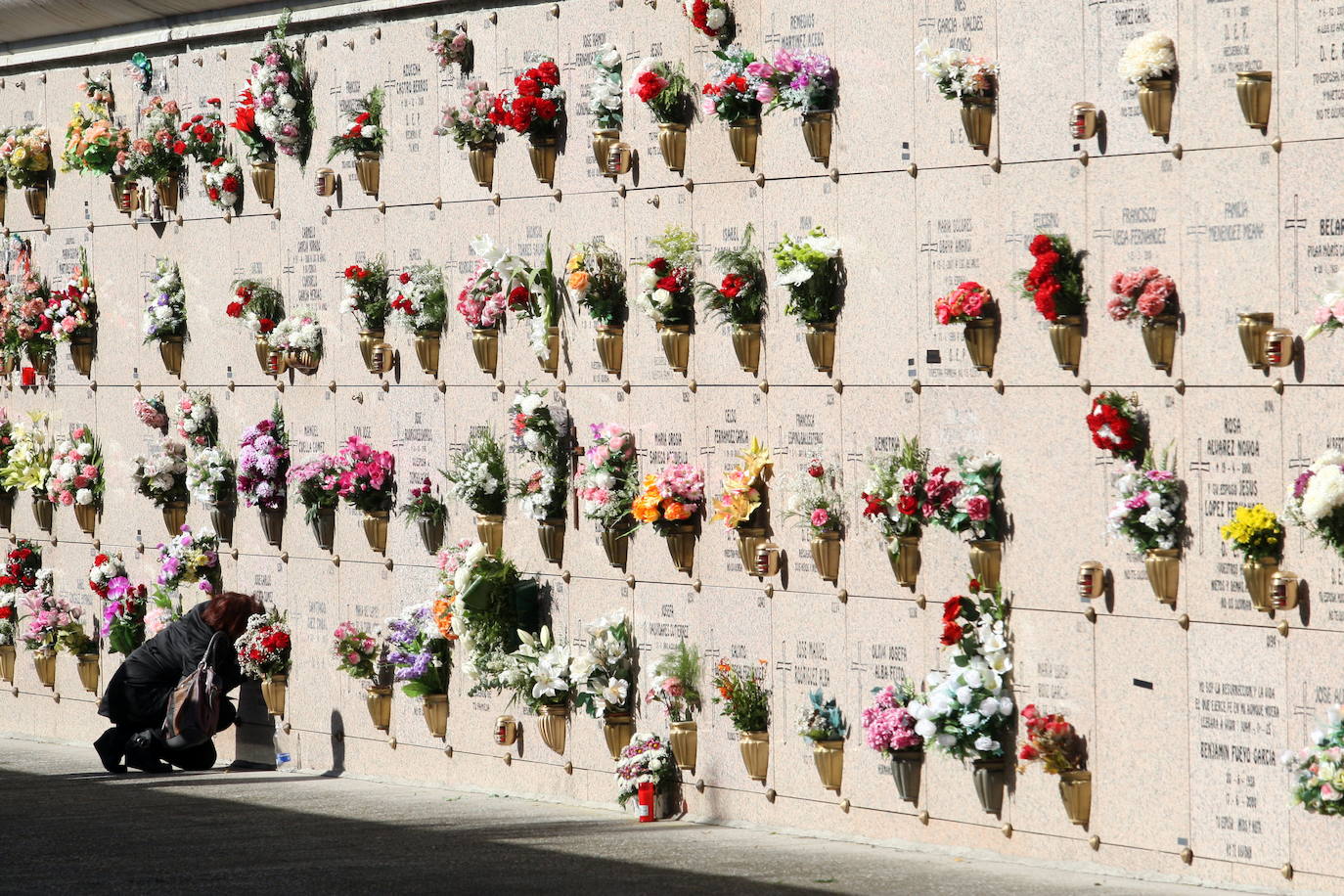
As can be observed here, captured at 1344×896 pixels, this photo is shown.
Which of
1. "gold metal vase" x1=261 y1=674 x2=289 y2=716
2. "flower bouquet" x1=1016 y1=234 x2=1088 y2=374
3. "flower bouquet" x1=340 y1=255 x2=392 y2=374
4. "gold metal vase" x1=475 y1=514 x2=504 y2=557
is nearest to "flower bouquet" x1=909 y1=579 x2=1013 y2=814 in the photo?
"flower bouquet" x1=1016 y1=234 x2=1088 y2=374

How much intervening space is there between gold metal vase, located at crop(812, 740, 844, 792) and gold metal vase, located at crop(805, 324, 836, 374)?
1754 mm

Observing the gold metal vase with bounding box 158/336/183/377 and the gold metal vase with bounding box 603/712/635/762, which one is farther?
the gold metal vase with bounding box 158/336/183/377

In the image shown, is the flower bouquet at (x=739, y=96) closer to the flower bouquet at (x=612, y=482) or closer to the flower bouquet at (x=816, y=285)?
the flower bouquet at (x=816, y=285)

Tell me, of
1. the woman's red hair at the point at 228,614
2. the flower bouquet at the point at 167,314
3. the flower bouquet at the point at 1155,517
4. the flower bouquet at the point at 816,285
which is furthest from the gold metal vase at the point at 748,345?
the flower bouquet at the point at 167,314

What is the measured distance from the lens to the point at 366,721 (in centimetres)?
1021

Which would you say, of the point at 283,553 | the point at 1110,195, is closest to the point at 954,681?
the point at 1110,195

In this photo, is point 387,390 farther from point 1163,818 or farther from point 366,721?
point 1163,818

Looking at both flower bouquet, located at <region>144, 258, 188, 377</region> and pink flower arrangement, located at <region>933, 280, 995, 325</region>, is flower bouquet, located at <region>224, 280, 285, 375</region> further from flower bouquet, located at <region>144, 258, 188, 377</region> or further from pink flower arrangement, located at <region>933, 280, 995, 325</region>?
pink flower arrangement, located at <region>933, 280, 995, 325</region>

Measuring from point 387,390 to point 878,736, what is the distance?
3767 millimetres

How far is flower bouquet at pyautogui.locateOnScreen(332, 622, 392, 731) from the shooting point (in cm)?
996

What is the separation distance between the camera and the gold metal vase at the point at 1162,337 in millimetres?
6922

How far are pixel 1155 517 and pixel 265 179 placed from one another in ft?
19.7

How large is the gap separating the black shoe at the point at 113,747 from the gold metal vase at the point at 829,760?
15.4 ft

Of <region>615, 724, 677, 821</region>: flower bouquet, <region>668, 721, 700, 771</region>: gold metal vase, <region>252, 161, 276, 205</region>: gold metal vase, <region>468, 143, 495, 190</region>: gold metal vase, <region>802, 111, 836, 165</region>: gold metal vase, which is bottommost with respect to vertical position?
<region>615, 724, 677, 821</region>: flower bouquet
